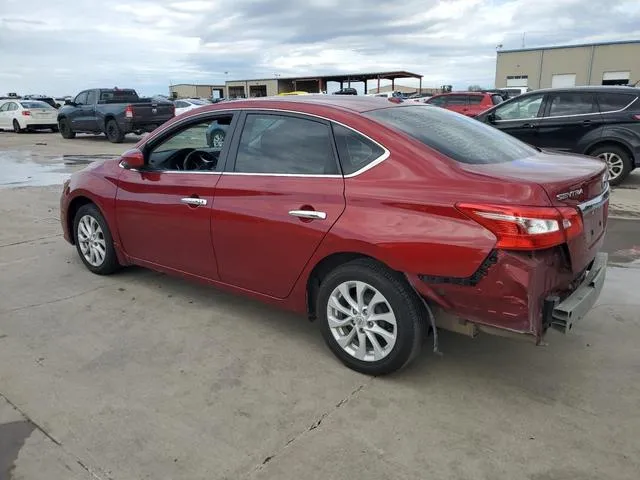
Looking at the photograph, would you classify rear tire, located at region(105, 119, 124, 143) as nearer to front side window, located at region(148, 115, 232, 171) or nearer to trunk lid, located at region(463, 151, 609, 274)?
front side window, located at region(148, 115, 232, 171)

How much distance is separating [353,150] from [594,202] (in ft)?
4.67

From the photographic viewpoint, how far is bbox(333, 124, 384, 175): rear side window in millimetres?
3201

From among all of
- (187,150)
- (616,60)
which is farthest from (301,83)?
(187,150)

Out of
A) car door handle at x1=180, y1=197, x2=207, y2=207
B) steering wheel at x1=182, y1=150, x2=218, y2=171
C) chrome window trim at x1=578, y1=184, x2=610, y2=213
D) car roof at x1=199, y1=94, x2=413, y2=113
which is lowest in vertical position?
car door handle at x1=180, y1=197, x2=207, y2=207

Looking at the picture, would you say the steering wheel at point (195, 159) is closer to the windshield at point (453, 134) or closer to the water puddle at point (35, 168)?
the windshield at point (453, 134)

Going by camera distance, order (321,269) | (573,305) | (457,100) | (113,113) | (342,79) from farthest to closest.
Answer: (342,79)
(113,113)
(457,100)
(321,269)
(573,305)

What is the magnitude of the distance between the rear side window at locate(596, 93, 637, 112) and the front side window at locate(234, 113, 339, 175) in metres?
7.55

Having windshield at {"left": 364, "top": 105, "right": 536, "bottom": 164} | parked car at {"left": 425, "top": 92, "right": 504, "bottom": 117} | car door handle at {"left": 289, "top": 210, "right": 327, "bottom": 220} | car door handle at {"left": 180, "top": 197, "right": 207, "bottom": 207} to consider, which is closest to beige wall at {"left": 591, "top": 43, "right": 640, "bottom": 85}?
parked car at {"left": 425, "top": 92, "right": 504, "bottom": 117}

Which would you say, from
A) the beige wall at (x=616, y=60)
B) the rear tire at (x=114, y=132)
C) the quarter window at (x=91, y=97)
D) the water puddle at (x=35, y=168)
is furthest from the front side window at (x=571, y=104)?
the beige wall at (x=616, y=60)

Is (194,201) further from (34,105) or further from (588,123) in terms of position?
(34,105)

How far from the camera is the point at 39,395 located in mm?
3117

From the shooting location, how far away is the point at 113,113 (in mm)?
18516

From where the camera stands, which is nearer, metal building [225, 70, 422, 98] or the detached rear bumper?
the detached rear bumper

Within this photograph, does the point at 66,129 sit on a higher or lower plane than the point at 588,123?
lower
